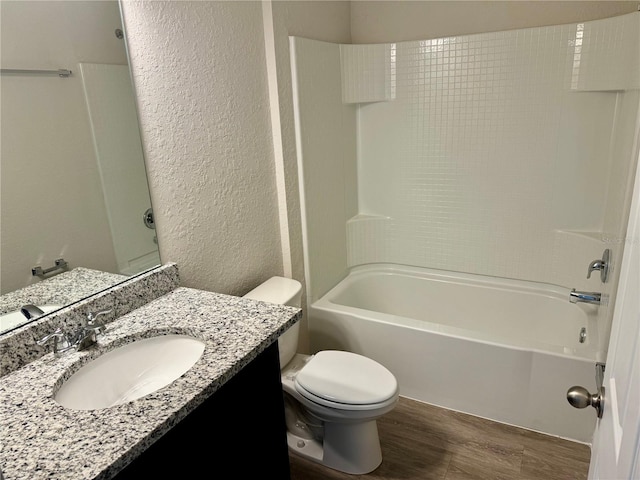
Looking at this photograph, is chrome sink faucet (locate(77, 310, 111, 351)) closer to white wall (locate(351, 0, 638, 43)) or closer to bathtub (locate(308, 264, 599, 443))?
bathtub (locate(308, 264, 599, 443))

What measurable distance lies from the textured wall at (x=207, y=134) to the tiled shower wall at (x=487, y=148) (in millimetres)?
335

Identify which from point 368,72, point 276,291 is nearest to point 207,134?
point 276,291

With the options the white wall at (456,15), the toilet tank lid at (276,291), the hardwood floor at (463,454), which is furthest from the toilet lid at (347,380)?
the white wall at (456,15)

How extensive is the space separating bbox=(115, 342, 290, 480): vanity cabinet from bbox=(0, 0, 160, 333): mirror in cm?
57

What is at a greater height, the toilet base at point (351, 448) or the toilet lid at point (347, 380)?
the toilet lid at point (347, 380)

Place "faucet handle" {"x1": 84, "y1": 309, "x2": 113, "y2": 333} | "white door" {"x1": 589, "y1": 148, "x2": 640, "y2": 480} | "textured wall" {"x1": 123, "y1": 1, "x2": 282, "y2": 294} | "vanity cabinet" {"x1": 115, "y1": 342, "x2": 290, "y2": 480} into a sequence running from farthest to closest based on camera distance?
"textured wall" {"x1": 123, "y1": 1, "x2": 282, "y2": 294} < "faucet handle" {"x1": 84, "y1": 309, "x2": 113, "y2": 333} < "vanity cabinet" {"x1": 115, "y1": 342, "x2": 290, "y2": 480} < "white door" {"x1": 589, "y1": 148, "x2": 640, "y2": 480}

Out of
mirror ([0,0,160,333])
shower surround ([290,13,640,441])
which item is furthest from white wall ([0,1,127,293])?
shower surround ([290,13,640,441])

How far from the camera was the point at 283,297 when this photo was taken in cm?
196

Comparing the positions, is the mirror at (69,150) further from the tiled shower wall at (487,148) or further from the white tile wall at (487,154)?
the white tile wall at (487,154)

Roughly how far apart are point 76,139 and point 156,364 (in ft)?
2.36

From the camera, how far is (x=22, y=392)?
1053mm

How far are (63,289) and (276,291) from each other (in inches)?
Result: 35.5

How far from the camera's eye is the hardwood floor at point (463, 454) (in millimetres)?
1876

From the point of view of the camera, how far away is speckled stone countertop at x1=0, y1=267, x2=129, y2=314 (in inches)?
48.0
